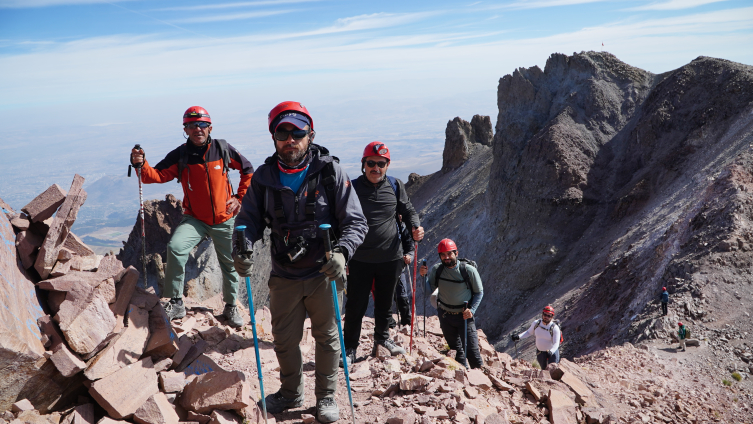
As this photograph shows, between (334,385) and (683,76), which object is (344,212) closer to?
(334,385)

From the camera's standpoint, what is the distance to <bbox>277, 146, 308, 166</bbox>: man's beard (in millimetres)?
4430

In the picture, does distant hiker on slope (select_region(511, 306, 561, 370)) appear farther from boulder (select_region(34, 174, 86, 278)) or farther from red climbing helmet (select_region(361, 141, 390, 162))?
boulder (select_region(34, 174, 86, 278))

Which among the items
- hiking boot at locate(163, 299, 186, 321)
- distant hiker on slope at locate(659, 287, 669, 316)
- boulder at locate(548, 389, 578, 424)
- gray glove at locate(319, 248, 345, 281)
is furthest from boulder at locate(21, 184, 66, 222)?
distant hiker on slope at locate(659, 287, 669, 316)

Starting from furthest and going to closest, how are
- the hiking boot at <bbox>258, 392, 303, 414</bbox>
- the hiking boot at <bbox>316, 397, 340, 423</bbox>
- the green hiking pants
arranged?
the green hiking pants
the hiking boot at <bbox>258, 392, 303, 414</bbox>
the hiking boot at <bbox>316, 397, 340, 423</bbox>

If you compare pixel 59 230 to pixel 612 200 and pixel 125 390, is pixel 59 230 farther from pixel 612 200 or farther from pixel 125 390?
pixel 612 200

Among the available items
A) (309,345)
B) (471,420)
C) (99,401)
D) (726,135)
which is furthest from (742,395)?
(726,135)

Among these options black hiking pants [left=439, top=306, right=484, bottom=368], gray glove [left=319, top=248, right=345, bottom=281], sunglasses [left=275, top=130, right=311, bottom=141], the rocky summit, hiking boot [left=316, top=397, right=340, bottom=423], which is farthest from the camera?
black hiking pants [left=439, top=306, right=484, bottom=368]

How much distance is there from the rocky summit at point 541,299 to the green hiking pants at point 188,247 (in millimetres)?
514

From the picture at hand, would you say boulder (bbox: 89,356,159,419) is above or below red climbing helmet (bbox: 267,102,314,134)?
below

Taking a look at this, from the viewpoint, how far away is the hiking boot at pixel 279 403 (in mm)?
4918

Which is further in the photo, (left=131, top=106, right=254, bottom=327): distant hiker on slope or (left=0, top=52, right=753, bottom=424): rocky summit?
(left=131, top=106, right=254, bottom=327): distant hiker on slope

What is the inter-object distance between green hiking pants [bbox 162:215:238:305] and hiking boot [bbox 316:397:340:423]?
2753mm

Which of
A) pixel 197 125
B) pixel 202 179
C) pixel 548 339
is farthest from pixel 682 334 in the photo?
pixel 197 125

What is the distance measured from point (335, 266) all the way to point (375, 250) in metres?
2.22
